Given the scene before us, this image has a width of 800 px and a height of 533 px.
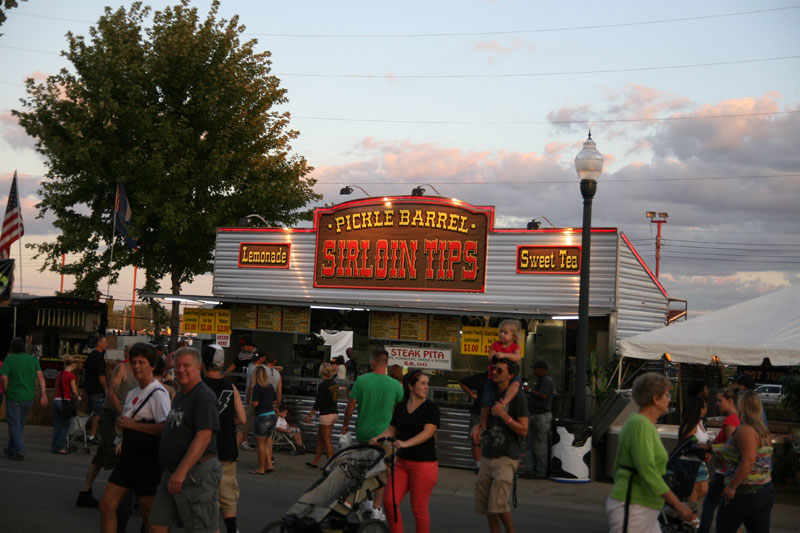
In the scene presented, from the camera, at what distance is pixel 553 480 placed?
14.1 meters

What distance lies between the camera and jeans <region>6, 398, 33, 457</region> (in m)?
13.4

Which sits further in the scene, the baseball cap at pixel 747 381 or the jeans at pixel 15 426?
the jeans at pixel 15 426

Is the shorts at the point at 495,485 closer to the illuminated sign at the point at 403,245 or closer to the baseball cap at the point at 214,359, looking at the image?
the baseball cap at the point at 214,359

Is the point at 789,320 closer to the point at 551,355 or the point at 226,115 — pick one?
the point at 551,355

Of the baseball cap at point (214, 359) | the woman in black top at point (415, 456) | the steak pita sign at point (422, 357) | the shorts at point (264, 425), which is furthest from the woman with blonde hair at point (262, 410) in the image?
the woman in black top at point (415, 456)

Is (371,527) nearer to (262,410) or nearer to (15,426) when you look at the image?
(262,410)

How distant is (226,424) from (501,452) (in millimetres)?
2645

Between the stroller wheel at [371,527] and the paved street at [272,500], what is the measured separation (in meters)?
1.86

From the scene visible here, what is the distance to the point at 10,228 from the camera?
77.9 feet

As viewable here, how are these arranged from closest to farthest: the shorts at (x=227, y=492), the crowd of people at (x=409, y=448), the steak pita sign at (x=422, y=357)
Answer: the crowd of people at (x=409, y=448), the shorts at (x=227, y=492), the steak pita sign at (x=422, y=357)

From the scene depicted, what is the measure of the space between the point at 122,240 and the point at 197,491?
23.8m

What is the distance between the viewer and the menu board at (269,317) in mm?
19609

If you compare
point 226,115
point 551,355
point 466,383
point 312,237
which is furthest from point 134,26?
point 466,383

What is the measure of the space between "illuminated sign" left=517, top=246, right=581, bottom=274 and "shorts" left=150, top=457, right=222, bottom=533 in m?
12.9
